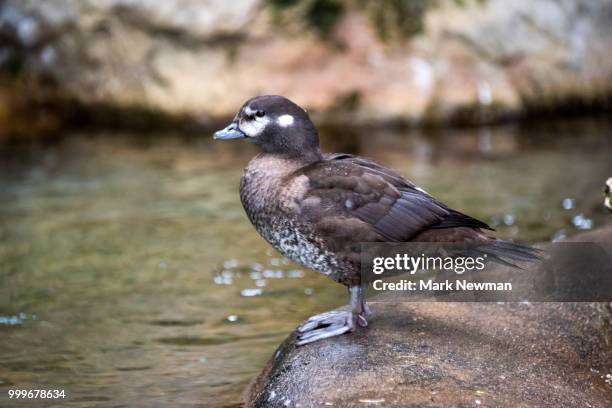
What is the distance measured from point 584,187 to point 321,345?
5196mm

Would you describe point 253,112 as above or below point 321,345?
above

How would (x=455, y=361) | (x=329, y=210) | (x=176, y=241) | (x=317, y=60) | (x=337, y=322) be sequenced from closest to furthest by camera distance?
(x=455, y=361) < (x=329, y=210) < (x=337, y=322) < (x=176, y=241) < (x=317, y=60)

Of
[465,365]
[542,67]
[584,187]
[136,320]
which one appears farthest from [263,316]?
[542,67]

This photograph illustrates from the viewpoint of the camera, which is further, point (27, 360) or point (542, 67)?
point (542, 67)

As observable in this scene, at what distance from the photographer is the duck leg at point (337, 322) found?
434 centimetres

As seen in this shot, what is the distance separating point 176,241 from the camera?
24.6 ft

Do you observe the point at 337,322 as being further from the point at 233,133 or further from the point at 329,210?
the point at 233,133

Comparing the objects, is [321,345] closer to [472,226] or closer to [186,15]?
[472,226]

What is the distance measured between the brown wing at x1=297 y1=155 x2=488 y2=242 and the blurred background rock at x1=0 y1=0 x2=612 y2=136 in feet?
23.5

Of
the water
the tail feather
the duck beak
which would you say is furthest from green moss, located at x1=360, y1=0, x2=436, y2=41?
the tail feather

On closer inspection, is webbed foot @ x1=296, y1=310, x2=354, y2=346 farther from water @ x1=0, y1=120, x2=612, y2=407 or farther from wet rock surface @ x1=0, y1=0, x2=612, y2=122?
wet rock surface @ x1=0, y1=0, x2=612, y2=122

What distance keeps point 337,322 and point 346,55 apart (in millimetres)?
7502

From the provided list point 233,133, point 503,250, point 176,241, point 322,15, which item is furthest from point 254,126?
point 322,15

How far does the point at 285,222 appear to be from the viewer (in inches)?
166
